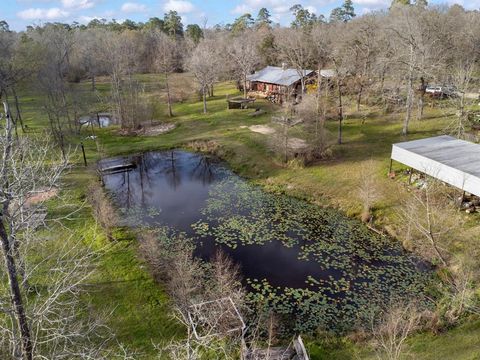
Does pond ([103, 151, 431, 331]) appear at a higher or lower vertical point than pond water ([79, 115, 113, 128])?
lower

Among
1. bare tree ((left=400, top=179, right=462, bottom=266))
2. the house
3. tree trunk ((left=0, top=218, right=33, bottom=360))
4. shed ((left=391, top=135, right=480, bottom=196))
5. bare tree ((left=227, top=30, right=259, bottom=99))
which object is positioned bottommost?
bare tree ((left=400, top=179, right=462, bottom=266))

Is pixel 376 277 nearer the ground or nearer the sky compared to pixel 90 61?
nearer the ground

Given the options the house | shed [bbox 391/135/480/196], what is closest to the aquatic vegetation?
shed [bbox 391/135/480/196]

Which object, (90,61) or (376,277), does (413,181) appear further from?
(90,61)

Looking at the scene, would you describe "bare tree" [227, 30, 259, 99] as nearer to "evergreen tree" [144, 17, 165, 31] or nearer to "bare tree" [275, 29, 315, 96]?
"bare tree" [275, 29, 315, 96]

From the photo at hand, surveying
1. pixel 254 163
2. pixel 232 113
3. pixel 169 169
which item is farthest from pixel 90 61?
pixel 254 163

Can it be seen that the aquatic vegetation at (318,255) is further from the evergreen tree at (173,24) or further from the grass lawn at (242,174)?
the evergreen tree at (173,24)

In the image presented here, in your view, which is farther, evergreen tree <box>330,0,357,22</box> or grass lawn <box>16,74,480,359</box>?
evergreen tree <box>330,0,357,22</box>

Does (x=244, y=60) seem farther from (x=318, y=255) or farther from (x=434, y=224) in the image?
(x=434, y=224)
